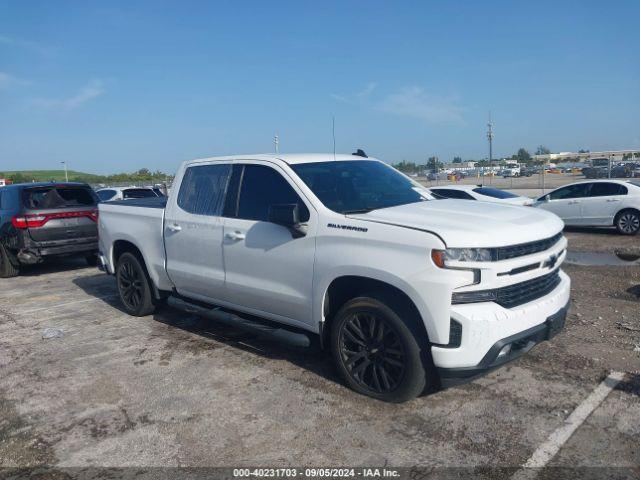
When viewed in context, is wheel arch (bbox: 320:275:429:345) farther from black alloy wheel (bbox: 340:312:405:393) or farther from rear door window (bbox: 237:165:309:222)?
rear door window (bbox: 237:165:309:222)

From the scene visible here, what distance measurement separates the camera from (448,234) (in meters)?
3.60

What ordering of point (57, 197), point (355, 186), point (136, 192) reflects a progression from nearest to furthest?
point (355, 186) → point (57, 197) → point (136, 192)

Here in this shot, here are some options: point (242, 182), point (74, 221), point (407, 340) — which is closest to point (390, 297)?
point (407, 340)

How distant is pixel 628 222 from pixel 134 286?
1184 centimetres

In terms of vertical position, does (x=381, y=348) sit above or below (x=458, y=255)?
below

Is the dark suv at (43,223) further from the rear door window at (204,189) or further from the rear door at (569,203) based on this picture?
the rear door at (569,203)

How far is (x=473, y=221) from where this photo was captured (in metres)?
3.89

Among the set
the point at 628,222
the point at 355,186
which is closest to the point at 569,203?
the point at 628,222

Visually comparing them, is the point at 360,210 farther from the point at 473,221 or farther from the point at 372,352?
the point at 372,352

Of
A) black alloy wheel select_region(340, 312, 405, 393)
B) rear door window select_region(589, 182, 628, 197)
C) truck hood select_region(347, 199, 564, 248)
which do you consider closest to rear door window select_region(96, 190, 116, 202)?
rear door window select_region(589, 182, 628, 197)

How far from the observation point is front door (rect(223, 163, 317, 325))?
Answer: 4.41 m

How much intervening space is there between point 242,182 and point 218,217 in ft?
1.39

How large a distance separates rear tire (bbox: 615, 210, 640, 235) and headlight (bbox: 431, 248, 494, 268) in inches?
453

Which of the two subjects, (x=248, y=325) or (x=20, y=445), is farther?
(x=248, y=325)
